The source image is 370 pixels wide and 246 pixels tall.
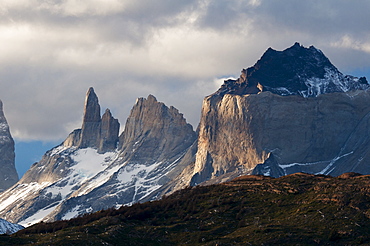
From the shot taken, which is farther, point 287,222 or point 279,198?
point 279,198

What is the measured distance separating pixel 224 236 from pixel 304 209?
12976mm

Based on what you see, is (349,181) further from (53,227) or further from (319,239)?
(53,227)

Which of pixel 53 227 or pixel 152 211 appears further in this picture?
pixel 152 211

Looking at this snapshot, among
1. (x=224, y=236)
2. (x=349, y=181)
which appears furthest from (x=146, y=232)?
(x=349, y=181)

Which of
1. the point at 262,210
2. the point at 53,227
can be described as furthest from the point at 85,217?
the point at 262,210

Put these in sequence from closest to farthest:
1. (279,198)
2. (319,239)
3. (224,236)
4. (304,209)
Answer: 1. (319,239)
2. (224,236)
3. (304,209)
4. (279,198)

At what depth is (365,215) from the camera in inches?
3479

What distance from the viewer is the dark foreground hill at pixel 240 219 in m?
83.0

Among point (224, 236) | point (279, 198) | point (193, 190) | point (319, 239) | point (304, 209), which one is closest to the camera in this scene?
point (319, 239)

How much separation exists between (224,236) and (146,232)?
9.77 meters

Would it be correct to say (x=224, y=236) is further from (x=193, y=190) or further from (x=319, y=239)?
(x=193, y=190)

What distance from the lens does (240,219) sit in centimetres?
9575

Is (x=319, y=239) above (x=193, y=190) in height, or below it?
below

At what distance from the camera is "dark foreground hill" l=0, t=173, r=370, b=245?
83000 millimetres
